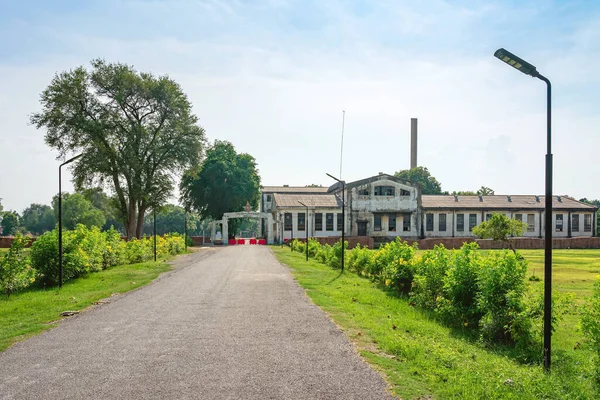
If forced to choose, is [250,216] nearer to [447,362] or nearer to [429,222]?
[429,222]

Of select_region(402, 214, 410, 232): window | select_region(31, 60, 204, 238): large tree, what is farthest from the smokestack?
select_region(31, 60, 204, 238): large tree

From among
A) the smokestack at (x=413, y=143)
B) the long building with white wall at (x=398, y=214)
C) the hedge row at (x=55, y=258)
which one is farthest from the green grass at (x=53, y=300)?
the smokestack at (x=413, y=143)

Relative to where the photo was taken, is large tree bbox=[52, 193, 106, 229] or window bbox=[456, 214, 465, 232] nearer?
window bbox=[456, 214, 465, 232]

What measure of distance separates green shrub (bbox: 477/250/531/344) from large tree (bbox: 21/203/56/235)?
421ft

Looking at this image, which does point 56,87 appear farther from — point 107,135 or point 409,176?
point 409,176

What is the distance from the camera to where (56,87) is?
136 ft

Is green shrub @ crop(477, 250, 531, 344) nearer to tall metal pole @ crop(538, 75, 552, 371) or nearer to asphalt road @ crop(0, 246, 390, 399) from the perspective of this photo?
tall metal pole @ crop(538, 75, 552, 371)

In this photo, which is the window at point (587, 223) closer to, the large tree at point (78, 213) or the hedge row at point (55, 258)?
the hedge row at point (55, 258)

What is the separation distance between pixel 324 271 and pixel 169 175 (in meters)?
27.8

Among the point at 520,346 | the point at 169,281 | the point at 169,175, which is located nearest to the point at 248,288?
the point at 169,281

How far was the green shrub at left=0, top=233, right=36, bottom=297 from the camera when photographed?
618 inches

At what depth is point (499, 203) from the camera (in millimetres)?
59375

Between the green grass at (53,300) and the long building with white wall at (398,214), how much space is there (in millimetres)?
35557

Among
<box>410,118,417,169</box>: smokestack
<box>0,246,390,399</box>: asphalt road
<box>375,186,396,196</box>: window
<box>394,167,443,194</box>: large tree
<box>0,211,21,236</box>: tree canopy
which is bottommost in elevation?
<box>0,211,21,236</box>: tree canopy
